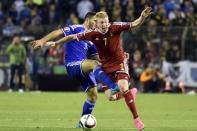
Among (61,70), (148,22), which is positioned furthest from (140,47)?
(61,70)

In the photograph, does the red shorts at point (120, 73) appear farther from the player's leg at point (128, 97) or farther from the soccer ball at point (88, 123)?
the soccer ball at point (88, 123)

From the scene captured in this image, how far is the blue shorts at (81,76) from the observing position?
16.1m

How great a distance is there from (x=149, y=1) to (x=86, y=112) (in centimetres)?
1939

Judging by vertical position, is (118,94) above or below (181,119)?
above

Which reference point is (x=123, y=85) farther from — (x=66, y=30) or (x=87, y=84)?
(x=66, y=30)

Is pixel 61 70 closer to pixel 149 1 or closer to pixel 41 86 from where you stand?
pixel 41 86

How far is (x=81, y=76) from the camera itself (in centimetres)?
1623

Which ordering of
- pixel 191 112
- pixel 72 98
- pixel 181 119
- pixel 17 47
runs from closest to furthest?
1. pixel 181 119
2. pixel 191 112
3. pixel 72 98
4. pixel 17 47

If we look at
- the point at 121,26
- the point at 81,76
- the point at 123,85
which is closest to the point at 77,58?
the point at 81,76

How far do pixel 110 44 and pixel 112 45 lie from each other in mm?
48

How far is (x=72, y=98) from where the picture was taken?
89.2 feet

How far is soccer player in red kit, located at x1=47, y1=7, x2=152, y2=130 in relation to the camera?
14.7 meters

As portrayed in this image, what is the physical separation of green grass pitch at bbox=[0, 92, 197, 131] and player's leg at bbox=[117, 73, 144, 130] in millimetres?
595

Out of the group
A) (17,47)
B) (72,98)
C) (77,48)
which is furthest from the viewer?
(17,47)
